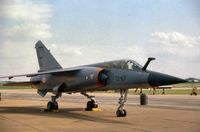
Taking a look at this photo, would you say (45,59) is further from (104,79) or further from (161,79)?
(161,79)

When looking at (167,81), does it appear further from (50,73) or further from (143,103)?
(143,103)

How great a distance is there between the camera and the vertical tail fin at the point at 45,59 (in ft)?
71.3

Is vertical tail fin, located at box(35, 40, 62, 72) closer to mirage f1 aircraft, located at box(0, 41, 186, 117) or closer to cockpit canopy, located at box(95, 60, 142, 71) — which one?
mirage f1 aircraft, located at box(0, 41, 186, 117)

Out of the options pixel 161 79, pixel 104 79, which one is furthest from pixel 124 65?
pixel 161 79

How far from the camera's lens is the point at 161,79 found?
44.7 feet

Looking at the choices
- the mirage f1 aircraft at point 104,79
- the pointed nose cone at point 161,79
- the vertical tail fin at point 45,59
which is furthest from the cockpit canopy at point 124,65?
the vertical tail fin at point 45,59

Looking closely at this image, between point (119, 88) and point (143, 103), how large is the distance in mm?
8867

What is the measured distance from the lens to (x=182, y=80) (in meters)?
13.3

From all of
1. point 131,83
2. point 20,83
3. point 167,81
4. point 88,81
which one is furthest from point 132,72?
point 20,83

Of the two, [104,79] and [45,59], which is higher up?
[45,59]

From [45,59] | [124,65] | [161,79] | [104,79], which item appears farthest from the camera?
[45,59]

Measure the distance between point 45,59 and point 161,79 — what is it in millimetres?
10344

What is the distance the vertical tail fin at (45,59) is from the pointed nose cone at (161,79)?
29.9 ft

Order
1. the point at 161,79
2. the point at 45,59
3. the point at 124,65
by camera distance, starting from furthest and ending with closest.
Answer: the point at 45,59
the point at 124,65
the point at 161,79
